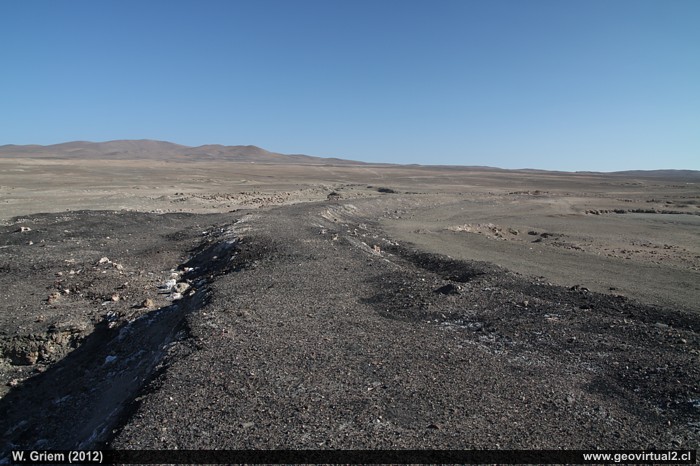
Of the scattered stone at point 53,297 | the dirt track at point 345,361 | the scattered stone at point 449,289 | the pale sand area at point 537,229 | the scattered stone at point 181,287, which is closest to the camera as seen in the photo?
the dirt track at point 345,361

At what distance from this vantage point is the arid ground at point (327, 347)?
4465 millimetres

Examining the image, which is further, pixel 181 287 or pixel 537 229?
pixel 537 229

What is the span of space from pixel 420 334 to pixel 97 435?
4.55 metres

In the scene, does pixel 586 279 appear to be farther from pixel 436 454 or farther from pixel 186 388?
pixel 186 388

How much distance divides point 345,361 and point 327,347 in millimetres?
537

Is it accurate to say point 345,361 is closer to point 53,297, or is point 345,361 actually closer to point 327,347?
point 327,347

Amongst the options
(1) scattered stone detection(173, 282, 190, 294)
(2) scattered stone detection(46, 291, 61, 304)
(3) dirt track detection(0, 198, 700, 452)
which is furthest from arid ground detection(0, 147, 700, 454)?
(1) scattered stone detection(173, 282, 190, 294)

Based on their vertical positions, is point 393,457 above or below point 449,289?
below

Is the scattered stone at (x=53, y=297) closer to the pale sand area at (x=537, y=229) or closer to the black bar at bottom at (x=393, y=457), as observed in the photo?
the black bar at bottom at (x=393, y=457)

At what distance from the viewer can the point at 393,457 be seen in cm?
392

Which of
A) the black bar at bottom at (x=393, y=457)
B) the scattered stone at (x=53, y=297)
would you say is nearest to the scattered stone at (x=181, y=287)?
the scattered stone at (x=53, y=297)

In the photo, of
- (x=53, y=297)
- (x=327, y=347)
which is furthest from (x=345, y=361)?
(x=53, y=297)

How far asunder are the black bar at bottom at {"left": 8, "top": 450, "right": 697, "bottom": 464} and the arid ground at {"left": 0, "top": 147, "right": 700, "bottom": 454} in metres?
0.11

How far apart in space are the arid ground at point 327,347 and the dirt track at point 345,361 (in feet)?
0.10
